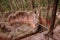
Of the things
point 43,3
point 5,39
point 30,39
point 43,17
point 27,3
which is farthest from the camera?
point 27,3

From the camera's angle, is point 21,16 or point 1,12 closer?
point 21,16

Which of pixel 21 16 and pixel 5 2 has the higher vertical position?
pixel 5 2

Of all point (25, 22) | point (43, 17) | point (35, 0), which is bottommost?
point (25, 22)

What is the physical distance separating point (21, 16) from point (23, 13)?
0.26 m

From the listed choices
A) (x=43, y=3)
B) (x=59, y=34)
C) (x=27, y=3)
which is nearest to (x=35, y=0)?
(x=43, y=3)

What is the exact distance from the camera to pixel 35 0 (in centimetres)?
942

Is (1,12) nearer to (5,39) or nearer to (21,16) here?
(21,16)

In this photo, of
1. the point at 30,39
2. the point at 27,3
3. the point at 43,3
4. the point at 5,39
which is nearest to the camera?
the point at 30,39

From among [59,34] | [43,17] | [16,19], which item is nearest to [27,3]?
[16,19]

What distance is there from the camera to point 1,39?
6.08m

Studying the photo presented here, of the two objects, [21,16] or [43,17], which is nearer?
[43,17]

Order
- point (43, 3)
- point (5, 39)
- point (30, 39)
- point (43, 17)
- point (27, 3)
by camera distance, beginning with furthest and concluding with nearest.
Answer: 1. point (27, 3)
2. point (43, 3)
3. point (43, 17)
4. point (5, 39)
5. point (30, 39)

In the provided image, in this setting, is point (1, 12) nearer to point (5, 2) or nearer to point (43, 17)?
point (5, 2)

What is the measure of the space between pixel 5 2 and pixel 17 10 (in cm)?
103
